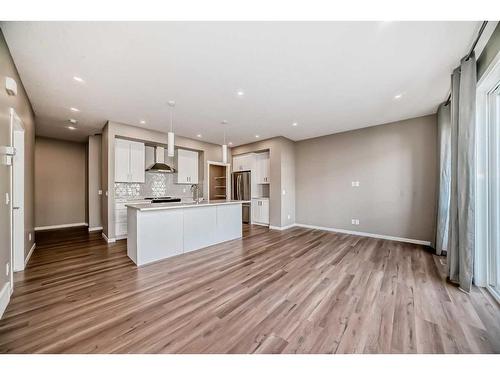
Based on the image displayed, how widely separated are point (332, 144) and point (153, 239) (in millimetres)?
4947

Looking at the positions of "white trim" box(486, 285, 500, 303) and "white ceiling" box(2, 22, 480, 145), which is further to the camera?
"white trim" box(486, 285, 500, 303)

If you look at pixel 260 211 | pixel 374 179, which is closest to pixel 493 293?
pixel 374 179

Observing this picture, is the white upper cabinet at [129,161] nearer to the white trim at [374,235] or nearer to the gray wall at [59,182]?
the gray wall at [59,182]

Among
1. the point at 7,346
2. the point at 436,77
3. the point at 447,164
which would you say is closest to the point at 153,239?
the point at 7,346

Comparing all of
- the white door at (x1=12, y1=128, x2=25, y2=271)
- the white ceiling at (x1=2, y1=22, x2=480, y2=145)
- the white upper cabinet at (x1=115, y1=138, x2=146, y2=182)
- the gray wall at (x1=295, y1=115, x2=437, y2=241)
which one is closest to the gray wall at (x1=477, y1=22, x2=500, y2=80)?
the white ceiling at (x1=2, y1=22, x2=480, y2=145)

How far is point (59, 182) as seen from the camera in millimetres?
6090

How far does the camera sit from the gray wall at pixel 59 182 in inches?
229

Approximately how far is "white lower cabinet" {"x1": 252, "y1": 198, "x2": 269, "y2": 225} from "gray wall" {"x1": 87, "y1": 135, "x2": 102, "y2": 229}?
15.3 feet

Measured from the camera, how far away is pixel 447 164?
333 centimetres

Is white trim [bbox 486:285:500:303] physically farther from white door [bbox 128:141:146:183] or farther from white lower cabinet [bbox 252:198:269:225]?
white door [bbox 128:141:146:183]

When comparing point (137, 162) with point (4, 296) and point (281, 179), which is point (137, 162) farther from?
point (281, 179)

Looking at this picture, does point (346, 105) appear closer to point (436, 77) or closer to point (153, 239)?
point (436, 77)

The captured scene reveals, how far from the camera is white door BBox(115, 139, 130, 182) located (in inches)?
182

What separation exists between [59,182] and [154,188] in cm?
327
